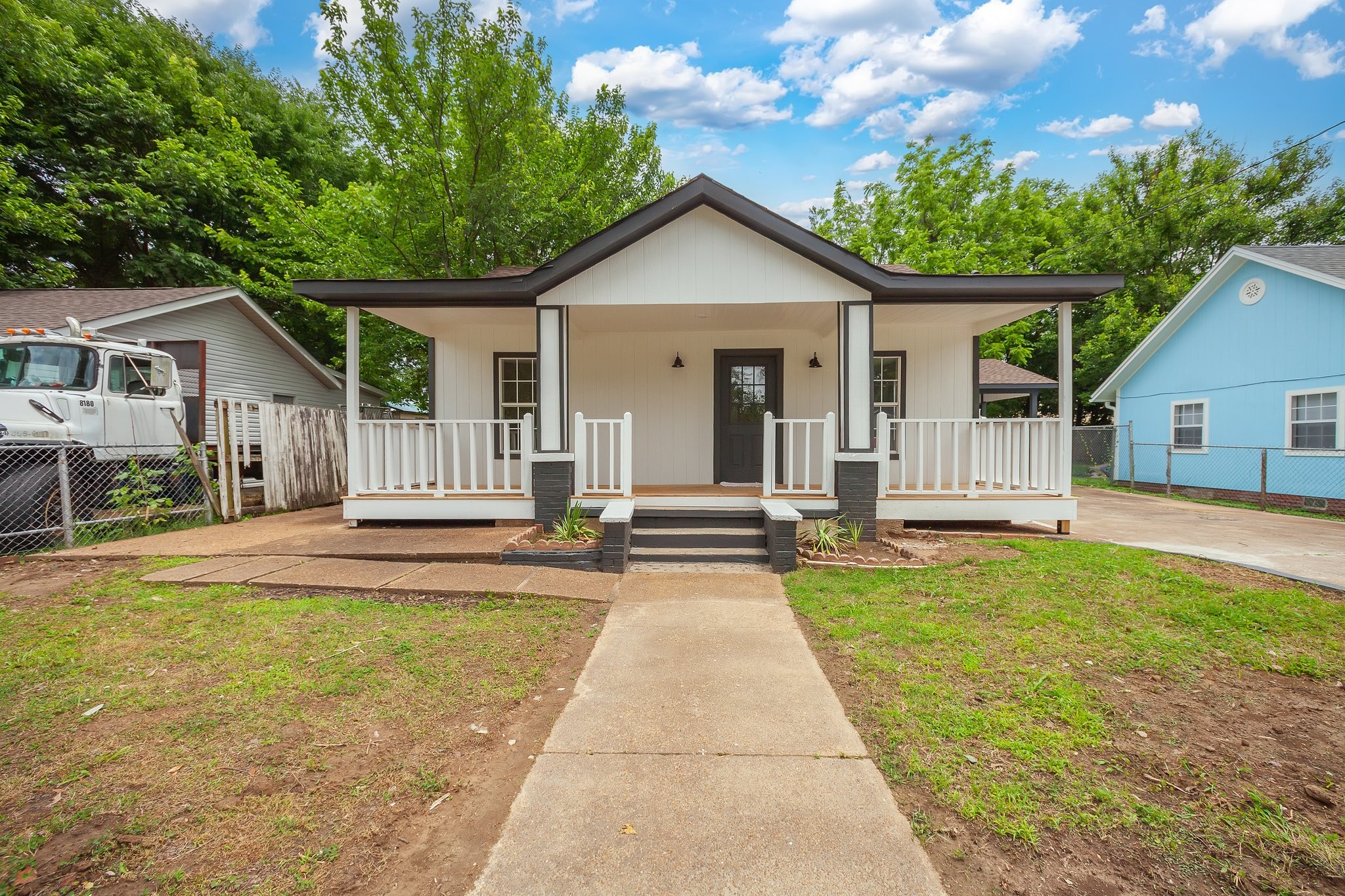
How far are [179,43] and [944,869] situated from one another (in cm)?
2641

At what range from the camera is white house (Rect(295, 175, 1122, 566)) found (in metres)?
6.16

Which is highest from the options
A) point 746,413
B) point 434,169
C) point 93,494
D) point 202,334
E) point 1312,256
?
point 434,169

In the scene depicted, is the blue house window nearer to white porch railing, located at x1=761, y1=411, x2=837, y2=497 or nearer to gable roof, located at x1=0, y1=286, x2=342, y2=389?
white porch railing, located at x1=761, y1=411, x2=837, y2=497

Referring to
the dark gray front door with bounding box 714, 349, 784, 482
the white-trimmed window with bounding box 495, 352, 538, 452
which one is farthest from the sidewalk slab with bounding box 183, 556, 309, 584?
the dark gray front door with bounding box 714, 349, 784, 482

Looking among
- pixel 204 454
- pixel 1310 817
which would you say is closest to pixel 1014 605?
pixel 1310 817

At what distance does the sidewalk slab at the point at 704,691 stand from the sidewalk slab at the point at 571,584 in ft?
1.24

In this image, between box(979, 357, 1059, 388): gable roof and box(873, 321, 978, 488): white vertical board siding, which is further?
box(979, 357, 1059, 388): gable roof

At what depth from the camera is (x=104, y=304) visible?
10.2 metres

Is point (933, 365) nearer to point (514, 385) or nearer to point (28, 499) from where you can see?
point (514, 385)

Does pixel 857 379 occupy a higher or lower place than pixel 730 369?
lower

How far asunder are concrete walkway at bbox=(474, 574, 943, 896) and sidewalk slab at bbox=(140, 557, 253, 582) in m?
3.86

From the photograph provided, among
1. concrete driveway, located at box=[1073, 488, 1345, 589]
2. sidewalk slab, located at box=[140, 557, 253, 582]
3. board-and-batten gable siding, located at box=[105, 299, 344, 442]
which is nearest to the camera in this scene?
sidewalk slab, located at box=[140, 557, 253, 582]

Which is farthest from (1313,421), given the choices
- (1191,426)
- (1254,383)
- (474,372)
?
(474,372)

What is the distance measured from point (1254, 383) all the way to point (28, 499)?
63.6 ft
